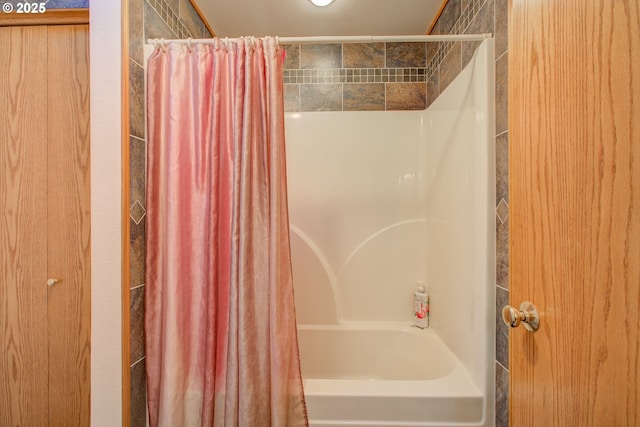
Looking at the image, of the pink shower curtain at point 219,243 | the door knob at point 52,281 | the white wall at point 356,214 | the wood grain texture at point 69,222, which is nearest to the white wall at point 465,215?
the white wall at point 356,214

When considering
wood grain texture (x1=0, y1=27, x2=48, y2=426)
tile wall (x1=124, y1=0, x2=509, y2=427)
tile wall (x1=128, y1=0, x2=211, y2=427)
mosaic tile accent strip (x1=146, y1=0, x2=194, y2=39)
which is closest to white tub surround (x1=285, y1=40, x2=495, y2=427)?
tile wall (x1=124, y1=0, x2=509, y2=427)

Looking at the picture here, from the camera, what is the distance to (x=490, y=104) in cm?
96

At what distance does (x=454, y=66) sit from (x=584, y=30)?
2.99 ft

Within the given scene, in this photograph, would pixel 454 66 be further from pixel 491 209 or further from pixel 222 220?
pixel 222 220

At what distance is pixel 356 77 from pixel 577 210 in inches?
59.5

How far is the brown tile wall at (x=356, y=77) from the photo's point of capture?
1.70 meters

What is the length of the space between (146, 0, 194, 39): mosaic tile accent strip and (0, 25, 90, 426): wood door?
282 mm

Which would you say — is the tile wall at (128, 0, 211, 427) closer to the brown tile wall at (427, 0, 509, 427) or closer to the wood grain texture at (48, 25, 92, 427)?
the wood grain texture at (48, 25, 92, 427)

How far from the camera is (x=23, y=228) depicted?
1011 millimetres

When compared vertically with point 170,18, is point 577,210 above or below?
below

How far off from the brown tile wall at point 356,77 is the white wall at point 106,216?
973mm

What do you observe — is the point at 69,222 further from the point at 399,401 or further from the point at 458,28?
the point at 458,28

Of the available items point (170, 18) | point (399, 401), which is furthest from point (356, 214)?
point (170, 18)

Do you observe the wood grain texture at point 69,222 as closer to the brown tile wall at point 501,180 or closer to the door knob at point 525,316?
the door knob at point 525,316
